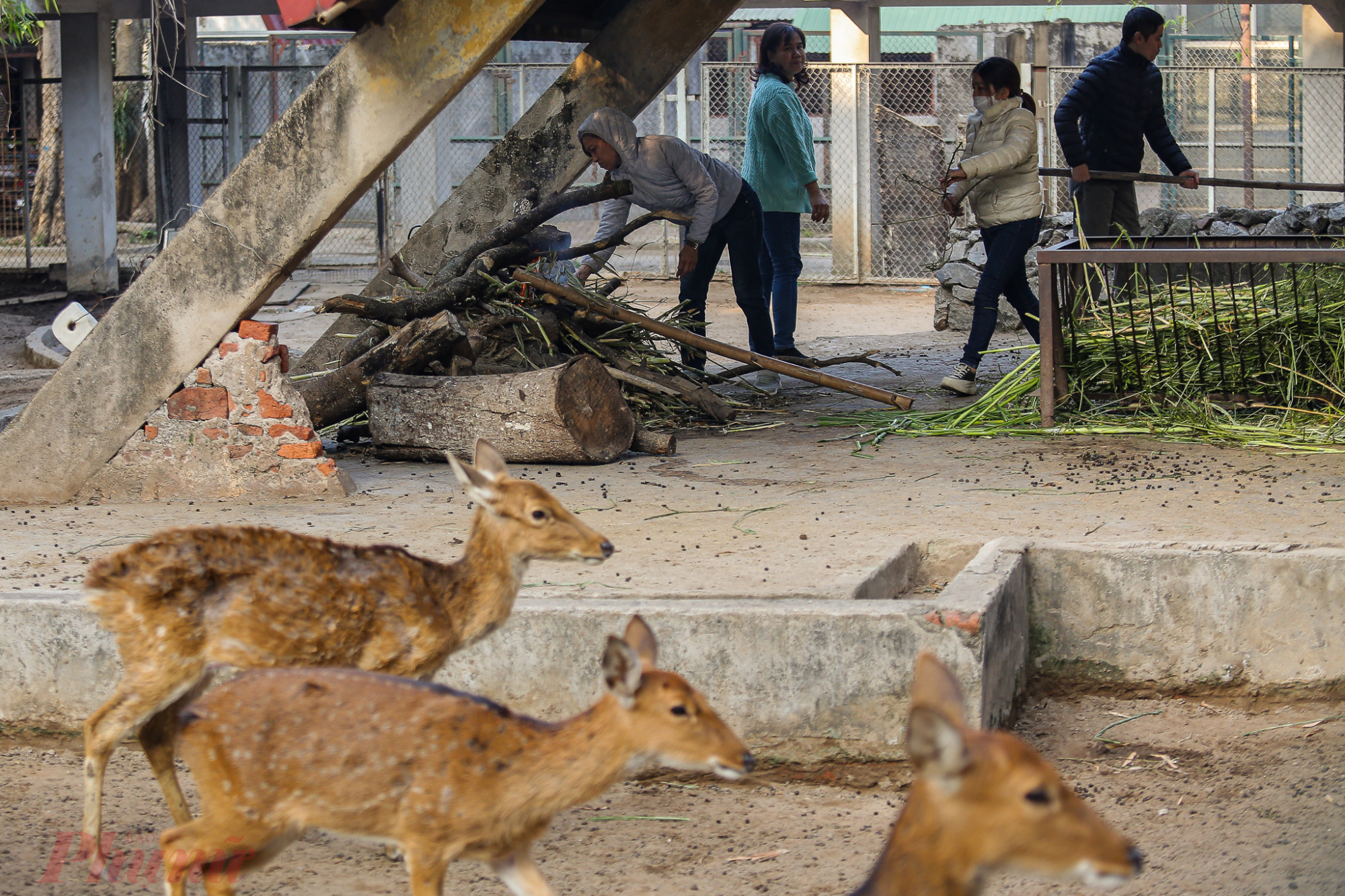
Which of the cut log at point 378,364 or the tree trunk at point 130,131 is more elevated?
the tree trunk at point 130,131

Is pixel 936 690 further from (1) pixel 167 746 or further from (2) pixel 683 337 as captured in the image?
(2) pixel 683 337

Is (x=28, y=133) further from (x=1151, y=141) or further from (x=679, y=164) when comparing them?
(x=1151, y=141)

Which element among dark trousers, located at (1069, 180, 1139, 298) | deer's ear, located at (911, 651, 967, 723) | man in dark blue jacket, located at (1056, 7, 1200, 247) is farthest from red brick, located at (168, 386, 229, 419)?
dark trousers, located at (1069, 180, 1139, 298)

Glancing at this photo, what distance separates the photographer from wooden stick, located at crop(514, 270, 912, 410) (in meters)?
8.09

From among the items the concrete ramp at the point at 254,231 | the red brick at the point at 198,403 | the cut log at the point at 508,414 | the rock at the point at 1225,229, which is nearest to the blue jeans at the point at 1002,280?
the cut log at the point at 508,414

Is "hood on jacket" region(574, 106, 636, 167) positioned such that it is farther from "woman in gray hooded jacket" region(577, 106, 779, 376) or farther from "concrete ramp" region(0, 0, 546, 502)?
"concrete ramp" region(0, 0, 546, 502)

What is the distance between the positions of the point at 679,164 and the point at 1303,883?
20.4 ft

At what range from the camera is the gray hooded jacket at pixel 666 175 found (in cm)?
866

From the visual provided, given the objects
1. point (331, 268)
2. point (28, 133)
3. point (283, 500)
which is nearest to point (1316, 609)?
point (283, 500)

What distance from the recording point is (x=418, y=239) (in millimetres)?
9359

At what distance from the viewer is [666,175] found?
8.90 meters

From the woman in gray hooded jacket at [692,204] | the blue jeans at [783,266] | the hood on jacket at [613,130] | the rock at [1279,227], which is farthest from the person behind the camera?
the rock at [1279,227]

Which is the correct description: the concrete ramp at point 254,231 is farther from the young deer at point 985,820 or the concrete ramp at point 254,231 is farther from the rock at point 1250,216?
the rock at point 1250,216

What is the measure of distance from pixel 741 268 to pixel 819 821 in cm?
594
